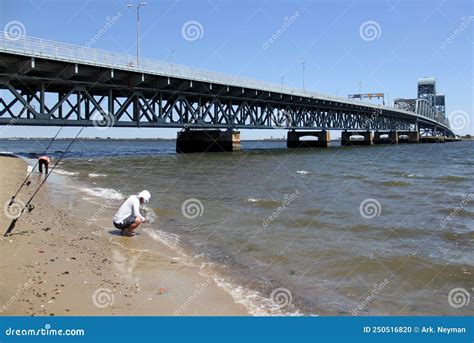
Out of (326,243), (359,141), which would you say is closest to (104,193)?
(326,243)

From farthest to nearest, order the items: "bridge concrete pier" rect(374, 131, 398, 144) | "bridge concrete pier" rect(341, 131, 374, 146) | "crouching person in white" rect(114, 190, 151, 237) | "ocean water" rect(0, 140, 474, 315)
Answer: "bridge concrete pier" rect(374, 131, 398, 144), "bridge concrete pier" rect(341, 131, 374, 146), "crouching person in white" rect(114, 190, 151, 237), "ocean water" rect(0, 140, 474, 315)

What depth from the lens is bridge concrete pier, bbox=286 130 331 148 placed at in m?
99.1

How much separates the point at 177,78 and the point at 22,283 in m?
45.8

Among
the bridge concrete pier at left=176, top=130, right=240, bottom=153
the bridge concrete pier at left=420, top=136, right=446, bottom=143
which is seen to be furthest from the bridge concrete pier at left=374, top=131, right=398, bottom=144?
the bridge concrete pier at left=176, top=130, right=240, bottom=153

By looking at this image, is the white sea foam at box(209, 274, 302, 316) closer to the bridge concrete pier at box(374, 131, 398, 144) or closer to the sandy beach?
Answer: the sandy beach

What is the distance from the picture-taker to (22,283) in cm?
604

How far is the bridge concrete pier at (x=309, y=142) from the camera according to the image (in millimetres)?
99125

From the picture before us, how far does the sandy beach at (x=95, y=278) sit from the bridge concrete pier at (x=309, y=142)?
299 ft

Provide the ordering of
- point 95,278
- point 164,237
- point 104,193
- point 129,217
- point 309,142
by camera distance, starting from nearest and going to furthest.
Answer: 1. point 95,278
2. point 129,217
3. point 164,237
4. point 104,193
5. point 309,142

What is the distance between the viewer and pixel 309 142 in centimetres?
10056

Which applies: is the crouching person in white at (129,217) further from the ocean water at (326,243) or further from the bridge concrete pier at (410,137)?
the bridge concrete pier at (410,137)

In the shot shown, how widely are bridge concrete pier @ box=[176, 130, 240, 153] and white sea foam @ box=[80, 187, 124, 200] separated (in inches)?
1925

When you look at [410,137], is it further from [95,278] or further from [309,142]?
[95,278]

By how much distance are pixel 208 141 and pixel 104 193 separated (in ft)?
168
